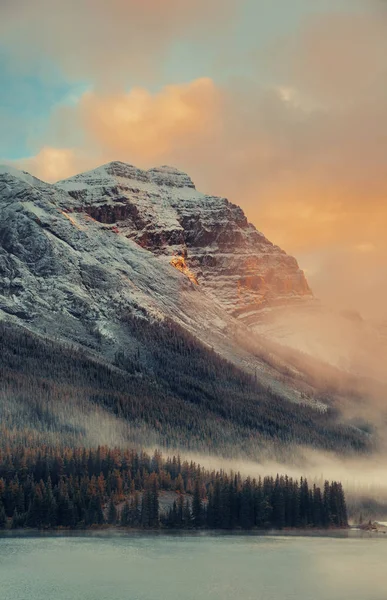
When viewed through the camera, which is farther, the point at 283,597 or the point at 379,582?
the point at 379,582

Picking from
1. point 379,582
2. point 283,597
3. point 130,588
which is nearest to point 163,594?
point 130,588

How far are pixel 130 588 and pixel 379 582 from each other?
145ft

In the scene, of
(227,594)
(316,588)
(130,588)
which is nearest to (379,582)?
(316,588)

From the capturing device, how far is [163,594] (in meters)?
184

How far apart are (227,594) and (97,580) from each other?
24.8 m

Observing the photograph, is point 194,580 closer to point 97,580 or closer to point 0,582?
point 97,580

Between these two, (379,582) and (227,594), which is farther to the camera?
(379,582)

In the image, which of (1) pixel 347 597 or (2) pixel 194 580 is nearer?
(1) pixel 347 597

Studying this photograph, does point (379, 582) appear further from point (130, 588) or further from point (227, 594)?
point (130, 588)

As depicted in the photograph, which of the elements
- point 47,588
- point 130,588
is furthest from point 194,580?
point 47,588

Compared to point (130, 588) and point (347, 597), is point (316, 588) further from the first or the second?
point (130, 588)

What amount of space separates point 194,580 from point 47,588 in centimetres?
2623

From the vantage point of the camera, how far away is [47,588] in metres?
187

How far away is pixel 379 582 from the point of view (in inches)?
7869
